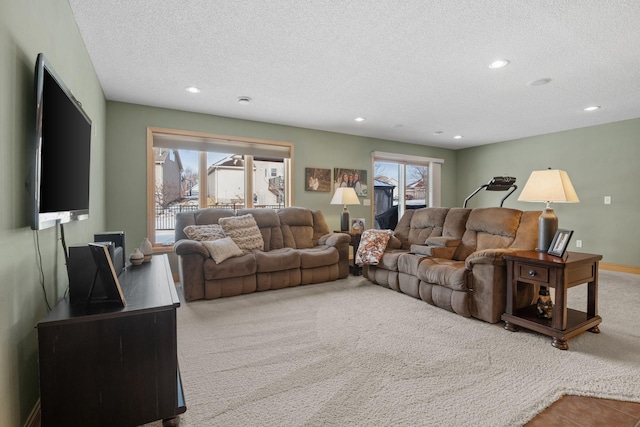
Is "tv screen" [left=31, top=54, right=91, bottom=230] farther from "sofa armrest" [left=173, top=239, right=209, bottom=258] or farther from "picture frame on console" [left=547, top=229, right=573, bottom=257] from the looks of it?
"picture frame on console" [left=547, top=229, right=573, bottom=257]

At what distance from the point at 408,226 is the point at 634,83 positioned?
2840mm

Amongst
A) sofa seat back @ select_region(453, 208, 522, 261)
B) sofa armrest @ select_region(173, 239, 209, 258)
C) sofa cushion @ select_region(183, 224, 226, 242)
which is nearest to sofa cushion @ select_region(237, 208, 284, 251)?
sofa cushion @ select_region(183, 224, 226, 242)

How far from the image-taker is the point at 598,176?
17.2ft

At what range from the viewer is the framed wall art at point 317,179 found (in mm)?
5527

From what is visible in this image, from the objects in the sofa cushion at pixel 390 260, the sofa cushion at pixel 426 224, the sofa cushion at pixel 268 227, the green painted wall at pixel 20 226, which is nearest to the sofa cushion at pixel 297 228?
the sofa cushion at pixel 268 227

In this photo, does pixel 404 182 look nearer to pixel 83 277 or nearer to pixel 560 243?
pixel 560 243

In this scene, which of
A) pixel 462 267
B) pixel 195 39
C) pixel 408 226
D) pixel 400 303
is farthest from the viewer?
pixel 408 226

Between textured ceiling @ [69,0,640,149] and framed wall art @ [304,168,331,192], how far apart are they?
3.80ft

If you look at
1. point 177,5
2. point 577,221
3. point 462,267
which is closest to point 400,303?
point 462,267

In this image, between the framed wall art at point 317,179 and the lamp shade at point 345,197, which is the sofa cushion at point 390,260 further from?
the framed wall art at point 317,179

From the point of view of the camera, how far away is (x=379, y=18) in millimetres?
2268

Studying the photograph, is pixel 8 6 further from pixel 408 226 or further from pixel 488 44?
pixel 408 226

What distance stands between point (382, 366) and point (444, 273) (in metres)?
1.34

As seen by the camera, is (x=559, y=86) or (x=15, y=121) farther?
(x=559, y=86)
